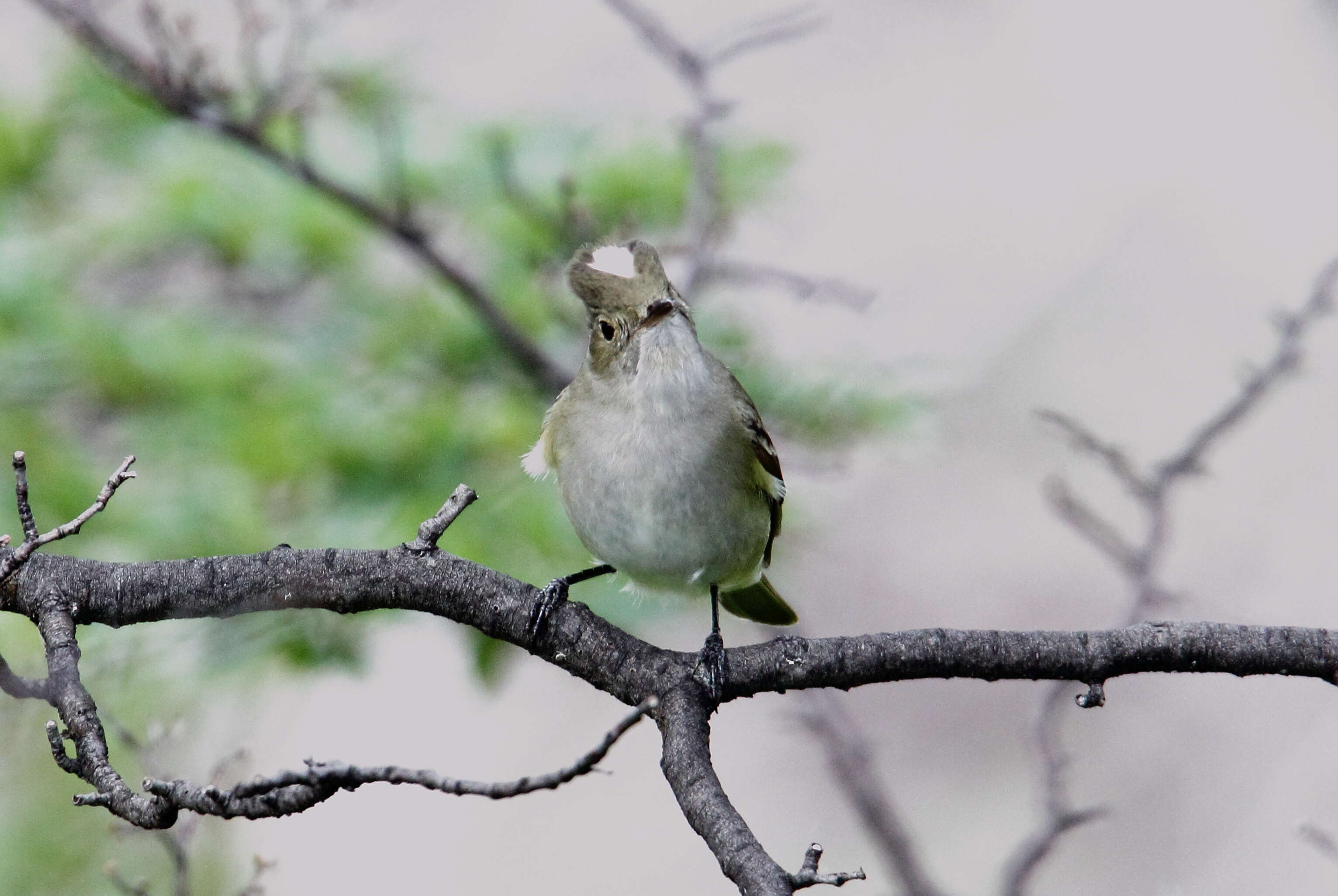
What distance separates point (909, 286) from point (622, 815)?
480cm

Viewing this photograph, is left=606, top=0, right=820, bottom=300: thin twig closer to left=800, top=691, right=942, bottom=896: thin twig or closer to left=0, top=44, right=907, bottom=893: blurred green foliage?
left=0, top=44, right=907, bottom=893: blurred green foliage

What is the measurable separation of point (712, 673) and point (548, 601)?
13.3 inches

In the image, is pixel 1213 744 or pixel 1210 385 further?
pixel 1210 385

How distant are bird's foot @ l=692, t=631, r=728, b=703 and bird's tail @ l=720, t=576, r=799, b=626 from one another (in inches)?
51.3

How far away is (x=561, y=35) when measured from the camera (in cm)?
1277

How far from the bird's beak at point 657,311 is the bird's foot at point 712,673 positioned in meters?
0.87

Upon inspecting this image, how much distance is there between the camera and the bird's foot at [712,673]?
2.46 metres

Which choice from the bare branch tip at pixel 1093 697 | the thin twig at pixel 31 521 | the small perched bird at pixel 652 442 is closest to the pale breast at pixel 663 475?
the small perched bird at pixel 652 442

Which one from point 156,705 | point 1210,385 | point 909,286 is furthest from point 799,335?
point 156,705

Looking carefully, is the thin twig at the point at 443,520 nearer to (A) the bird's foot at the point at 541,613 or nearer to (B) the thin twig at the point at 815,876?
(A) the bird's foot at the point at 541,613

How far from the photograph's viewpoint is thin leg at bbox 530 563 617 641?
257 centimetres

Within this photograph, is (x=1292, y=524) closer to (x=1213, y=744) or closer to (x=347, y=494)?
(x=1213, y=744)

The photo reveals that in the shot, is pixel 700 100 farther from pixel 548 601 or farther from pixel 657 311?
pixel 548 601

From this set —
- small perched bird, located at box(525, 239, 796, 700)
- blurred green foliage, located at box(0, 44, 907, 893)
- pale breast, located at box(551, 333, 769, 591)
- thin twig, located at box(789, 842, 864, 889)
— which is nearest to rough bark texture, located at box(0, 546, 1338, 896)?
thin twig, located at box(789, 842, 864, 889)
